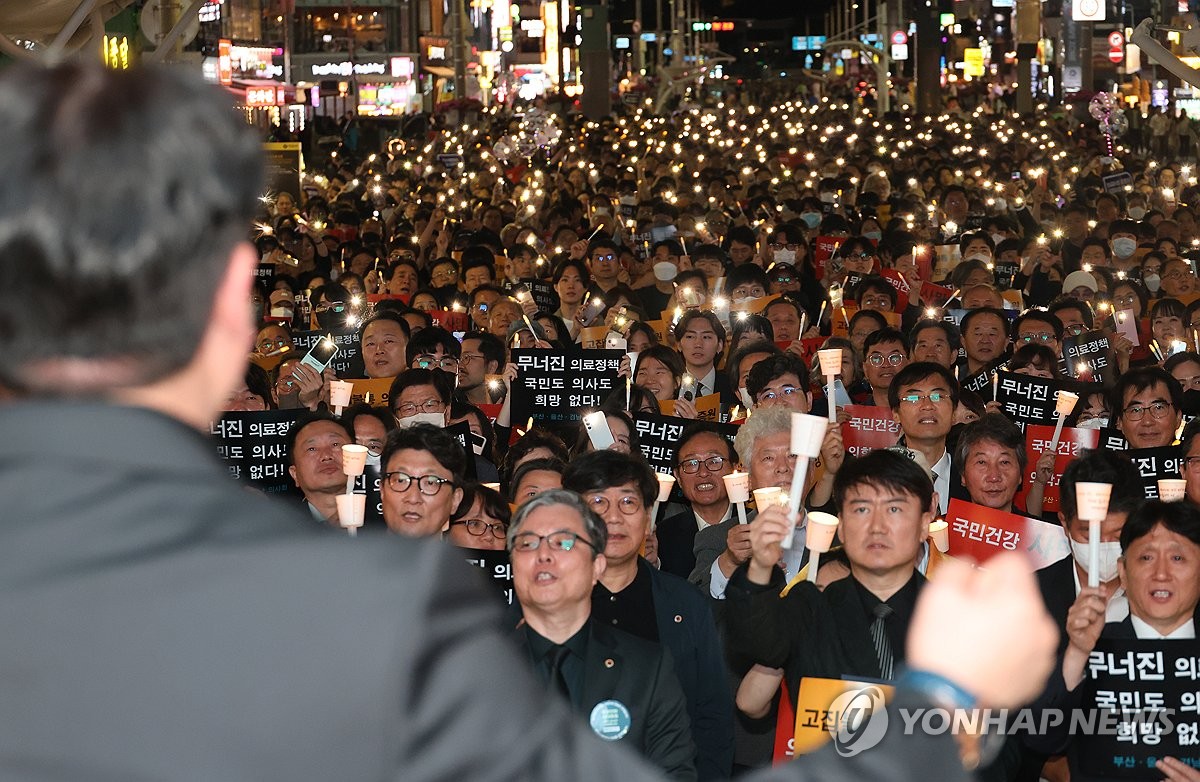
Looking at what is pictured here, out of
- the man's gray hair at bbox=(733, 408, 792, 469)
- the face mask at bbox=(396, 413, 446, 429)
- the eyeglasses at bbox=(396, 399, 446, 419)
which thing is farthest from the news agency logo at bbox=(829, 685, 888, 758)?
the eyeglasses at bbox=(396, 399, 446, 419)

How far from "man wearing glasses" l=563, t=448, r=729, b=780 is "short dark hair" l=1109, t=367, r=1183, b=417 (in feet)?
12.1

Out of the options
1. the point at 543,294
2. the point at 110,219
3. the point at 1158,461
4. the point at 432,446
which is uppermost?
the point at 110,219

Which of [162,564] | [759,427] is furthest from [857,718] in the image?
[162,564]

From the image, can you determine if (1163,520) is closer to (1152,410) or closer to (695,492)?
(695,492)

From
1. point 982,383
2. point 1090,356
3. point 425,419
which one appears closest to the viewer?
point 425,419

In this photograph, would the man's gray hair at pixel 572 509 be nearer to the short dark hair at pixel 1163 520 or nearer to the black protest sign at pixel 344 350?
the short dark hair at pixel 1163 520

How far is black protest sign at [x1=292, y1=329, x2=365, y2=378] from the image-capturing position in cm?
1210

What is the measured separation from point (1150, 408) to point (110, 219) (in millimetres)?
8297

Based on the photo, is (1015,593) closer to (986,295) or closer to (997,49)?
(986,295)

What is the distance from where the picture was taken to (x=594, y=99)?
6725 cm

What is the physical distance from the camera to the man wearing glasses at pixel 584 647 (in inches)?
193

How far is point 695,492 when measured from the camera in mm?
8258

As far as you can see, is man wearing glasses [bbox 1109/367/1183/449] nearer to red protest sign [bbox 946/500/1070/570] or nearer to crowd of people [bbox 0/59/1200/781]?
crowd of people [bbox 0/59/1200/781]

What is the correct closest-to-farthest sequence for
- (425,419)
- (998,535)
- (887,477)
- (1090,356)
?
(887,477), (998,535), (425,419), (1090,356)
